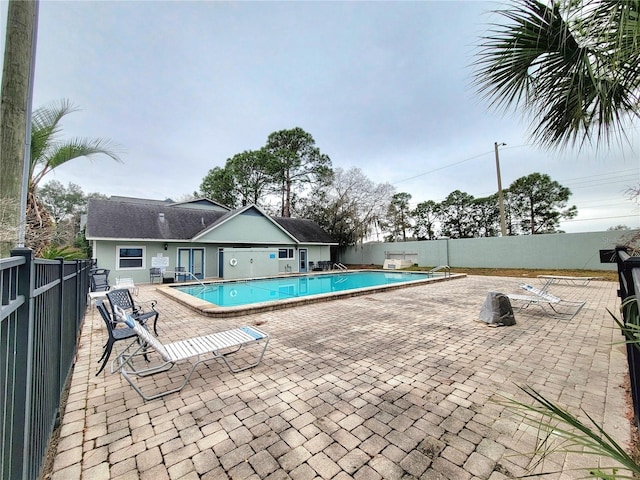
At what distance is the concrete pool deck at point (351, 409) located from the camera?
2.15 m

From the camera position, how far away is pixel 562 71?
2.91 metres

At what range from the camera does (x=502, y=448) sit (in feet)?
7.50

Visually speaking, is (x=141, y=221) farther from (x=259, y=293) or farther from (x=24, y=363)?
(x=24, y=363)

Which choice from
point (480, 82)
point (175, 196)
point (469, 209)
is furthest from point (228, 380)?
point (175, 196)

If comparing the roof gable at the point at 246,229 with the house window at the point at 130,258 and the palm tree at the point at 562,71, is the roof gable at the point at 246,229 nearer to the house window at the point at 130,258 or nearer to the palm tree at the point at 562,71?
the house window at the point at 130,258

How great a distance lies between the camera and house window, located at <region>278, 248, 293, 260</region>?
67.6 feet

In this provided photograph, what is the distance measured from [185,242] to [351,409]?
1558cm

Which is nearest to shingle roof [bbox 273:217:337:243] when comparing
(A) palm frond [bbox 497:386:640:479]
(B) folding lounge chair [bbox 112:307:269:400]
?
(B) folding lounge chair [bbox 112:307:269:400]

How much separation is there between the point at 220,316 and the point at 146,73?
1073 centimetres

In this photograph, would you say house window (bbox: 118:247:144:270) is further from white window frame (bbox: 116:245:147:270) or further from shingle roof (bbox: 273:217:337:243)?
shingle roof (bbox: 273:217:337:243)

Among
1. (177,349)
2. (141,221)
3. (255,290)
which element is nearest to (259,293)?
(255,290)

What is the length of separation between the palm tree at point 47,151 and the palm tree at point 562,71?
579 cm

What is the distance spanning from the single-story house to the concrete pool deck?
10626mm

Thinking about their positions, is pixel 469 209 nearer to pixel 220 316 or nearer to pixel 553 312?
pixel 553 312
